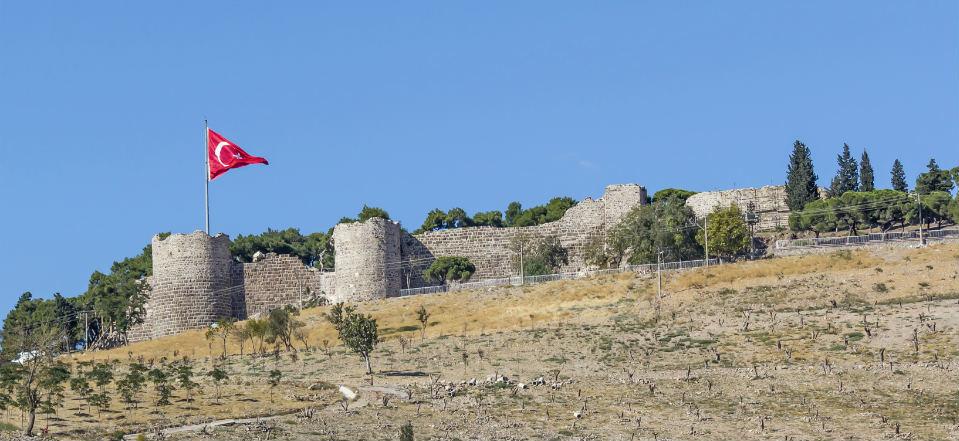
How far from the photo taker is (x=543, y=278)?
7550 cm

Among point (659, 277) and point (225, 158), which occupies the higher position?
point (225, 158)

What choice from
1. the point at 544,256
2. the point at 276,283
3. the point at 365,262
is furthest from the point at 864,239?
the point at 276,283

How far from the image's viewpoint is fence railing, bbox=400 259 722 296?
72.9m

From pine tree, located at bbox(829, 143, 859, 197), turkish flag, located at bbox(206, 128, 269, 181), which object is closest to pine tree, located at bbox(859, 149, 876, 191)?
pine tree, located at bbox(829, 143, 859, 197)

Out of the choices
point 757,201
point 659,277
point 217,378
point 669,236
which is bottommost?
point 217,378

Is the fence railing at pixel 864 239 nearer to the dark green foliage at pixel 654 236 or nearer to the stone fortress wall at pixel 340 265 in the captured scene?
the dark green foliage at pixel 654 236

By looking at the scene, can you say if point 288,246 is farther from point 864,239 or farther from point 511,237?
point 864,239

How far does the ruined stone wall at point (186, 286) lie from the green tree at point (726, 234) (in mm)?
19648

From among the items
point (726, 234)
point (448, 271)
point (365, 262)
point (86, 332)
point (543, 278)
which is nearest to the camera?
point (726, 234)

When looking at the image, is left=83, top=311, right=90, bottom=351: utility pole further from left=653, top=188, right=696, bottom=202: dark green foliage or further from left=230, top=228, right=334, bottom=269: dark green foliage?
left=653, top=188, right=696, bottom=202: dark green foliage

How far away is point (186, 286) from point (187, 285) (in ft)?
0.26

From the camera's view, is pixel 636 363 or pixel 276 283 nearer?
pixel 636 363

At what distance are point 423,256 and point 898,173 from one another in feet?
79.4

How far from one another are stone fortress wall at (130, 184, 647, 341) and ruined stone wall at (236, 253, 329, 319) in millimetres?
42
